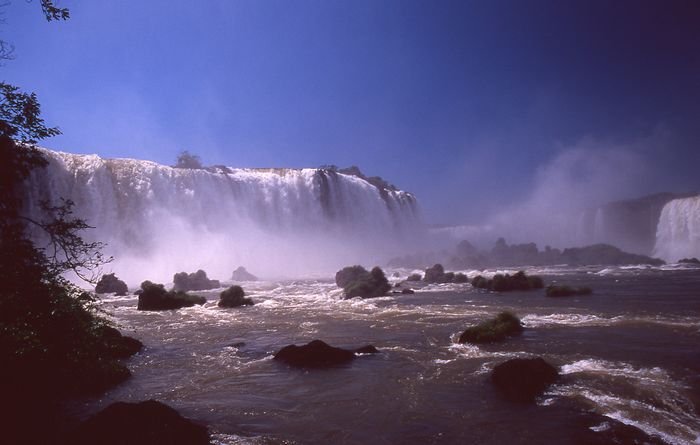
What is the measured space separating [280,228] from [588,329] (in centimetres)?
5454

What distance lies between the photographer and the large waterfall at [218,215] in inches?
1806

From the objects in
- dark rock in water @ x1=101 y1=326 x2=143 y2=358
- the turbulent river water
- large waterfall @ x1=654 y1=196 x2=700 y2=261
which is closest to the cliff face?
large waterfall @ x1=654 y1=196 x2=700 y2=261

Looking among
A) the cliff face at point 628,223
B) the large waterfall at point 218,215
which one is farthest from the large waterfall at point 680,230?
the large waterfall at point 218,215

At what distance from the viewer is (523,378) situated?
8.62m

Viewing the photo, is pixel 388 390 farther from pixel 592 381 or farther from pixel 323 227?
pixel 323 227

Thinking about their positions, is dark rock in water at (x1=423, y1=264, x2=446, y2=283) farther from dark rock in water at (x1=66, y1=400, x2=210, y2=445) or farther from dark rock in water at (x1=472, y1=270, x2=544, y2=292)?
dark rock in water at (x1=66, y1=400, x2=210, y2=445)

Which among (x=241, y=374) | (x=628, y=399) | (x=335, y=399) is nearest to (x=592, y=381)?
(x=628, y=399)

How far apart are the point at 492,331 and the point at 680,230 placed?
74.5 m

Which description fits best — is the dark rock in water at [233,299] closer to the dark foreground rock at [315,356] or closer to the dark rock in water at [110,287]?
the dark foreground rock at [315,356]

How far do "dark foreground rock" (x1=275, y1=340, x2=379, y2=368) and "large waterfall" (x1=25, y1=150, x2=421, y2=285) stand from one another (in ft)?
133

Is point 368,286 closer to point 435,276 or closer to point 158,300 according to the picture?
point 435,276

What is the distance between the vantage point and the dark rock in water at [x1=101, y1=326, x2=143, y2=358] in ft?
40.2

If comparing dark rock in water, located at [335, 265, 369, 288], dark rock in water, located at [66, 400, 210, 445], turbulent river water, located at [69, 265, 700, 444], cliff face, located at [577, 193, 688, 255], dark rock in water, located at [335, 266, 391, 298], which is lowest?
turbulent river water, located at [69, 265, 700, 444]

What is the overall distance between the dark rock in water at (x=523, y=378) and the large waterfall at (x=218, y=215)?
46.4 m
